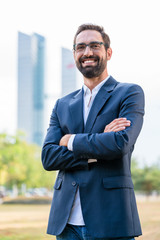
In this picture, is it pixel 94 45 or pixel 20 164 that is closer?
pixel 94 45

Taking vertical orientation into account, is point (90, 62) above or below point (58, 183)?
above

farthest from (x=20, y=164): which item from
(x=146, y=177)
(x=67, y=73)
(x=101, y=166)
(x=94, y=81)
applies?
(x=101, y=166)

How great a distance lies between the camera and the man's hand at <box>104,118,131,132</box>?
1.50 meters

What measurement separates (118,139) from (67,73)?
54.6 feet

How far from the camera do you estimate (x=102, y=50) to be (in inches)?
65.7

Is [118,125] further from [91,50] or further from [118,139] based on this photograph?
[91,50]

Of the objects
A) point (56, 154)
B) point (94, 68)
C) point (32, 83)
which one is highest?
point (32, 83)

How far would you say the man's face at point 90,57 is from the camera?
1.64m

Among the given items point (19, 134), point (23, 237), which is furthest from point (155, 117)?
point (19, 134)

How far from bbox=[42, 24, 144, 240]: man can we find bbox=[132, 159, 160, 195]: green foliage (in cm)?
1413

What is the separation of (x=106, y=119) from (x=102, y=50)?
32 centimetres

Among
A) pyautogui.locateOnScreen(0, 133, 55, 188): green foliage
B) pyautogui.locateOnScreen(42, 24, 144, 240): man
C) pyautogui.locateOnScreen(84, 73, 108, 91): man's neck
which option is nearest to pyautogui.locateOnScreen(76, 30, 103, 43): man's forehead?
pyautogui.locateOnScreen(42, 24, 144, 240): man

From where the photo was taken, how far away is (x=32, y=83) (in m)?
28.0

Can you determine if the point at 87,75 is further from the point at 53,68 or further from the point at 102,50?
the point at 53,68
